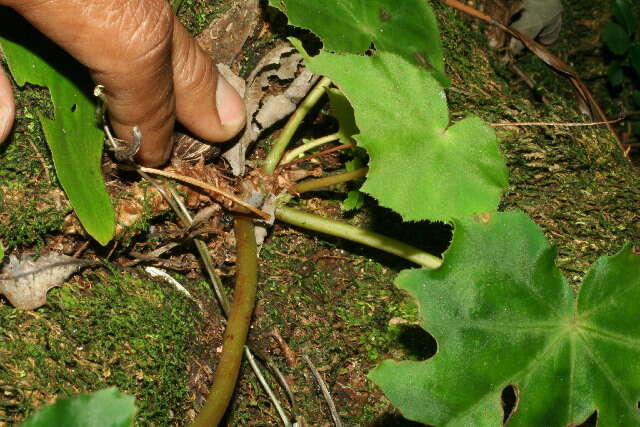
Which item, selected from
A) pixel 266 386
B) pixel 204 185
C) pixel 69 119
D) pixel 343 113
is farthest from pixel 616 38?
pixel 69 119

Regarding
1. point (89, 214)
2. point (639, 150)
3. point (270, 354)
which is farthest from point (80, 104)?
point (639, 150)

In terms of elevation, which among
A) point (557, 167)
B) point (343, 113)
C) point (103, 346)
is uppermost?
point (557, 167)

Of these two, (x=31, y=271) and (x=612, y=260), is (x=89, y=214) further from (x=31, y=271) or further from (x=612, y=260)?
(x=612, y=260)

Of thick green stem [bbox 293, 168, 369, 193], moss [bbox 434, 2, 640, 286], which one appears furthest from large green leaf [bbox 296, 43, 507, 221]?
moss [bbox 434, 2, 640, 286]

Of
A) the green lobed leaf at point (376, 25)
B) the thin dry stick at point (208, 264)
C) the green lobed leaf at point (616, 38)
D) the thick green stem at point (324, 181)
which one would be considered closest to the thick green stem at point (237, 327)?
the thin dry stick at point (208, 264)

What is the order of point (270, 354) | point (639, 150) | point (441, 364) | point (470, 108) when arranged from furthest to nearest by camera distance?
1. point (639, 150)
2. point (470, 108)
3. point (270, 354)
4. point (441, 364)

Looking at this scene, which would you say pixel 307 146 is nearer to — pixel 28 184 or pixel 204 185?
pixel 204 185

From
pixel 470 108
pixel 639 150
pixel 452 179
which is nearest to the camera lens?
pixel 452 179
